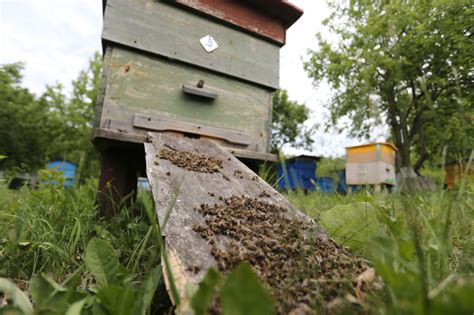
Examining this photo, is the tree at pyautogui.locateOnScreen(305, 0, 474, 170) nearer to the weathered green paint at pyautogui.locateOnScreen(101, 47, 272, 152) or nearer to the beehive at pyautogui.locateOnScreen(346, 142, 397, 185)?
the beehive at pyautogui.locateOnScreen(346, 142, 397, 185)

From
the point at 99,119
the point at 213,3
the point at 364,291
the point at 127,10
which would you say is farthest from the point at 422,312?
the point at 213,3

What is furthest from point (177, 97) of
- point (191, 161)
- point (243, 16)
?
point (243, 16)

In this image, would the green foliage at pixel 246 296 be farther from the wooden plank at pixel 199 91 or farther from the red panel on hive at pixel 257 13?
the red panel on hive at pixel 257 13

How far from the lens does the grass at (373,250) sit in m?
0.50

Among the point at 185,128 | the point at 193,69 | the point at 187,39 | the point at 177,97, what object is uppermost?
the point at 187,39

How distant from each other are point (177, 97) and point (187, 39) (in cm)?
65

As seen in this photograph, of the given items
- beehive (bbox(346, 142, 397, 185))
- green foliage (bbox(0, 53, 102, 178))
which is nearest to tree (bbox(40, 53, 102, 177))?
green foliage (bbox(0, 53, 102, 178))

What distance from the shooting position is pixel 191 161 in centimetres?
183

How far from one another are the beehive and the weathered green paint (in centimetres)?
524

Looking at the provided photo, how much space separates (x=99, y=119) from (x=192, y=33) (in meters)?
1.37

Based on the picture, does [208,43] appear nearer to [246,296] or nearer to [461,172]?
[461,172]

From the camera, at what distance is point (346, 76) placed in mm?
13031

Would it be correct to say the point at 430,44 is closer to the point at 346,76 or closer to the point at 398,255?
the point at 346,76

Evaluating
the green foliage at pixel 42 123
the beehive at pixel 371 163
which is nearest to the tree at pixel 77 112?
the green foliage at pixel 42 123
